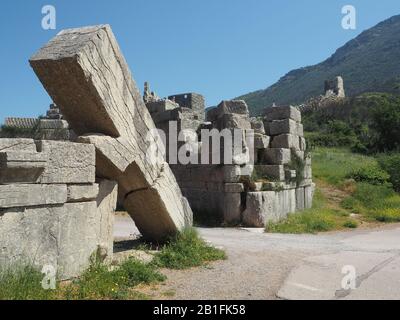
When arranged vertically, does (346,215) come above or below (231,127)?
below

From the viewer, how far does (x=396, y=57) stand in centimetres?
8275

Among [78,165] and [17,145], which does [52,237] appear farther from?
[17,145]

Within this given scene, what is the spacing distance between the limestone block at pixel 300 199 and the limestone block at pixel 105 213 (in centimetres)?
848

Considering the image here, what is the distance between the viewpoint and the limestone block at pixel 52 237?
444cm

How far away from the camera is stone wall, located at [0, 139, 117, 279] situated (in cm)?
441

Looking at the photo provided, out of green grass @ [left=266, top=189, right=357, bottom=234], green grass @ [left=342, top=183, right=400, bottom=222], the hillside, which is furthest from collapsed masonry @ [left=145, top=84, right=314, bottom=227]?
the hillside

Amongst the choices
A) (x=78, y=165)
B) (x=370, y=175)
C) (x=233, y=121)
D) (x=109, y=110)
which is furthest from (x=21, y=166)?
(x=370, y=175)

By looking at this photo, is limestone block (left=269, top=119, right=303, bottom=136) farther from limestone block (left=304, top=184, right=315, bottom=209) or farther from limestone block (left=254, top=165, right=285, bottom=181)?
limestone block (left=304, top=184, right=315, bottom=209)

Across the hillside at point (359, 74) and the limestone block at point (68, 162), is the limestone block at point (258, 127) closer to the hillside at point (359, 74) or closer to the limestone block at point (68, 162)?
the limestone block at point (68, 162)

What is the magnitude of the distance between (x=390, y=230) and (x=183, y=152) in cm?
591

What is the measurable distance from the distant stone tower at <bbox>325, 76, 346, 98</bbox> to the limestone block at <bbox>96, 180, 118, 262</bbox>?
3945cm

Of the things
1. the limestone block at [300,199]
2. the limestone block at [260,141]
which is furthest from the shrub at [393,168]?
the limestone block at [260,141]

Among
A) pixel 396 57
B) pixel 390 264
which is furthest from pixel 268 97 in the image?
pixel 390 264
